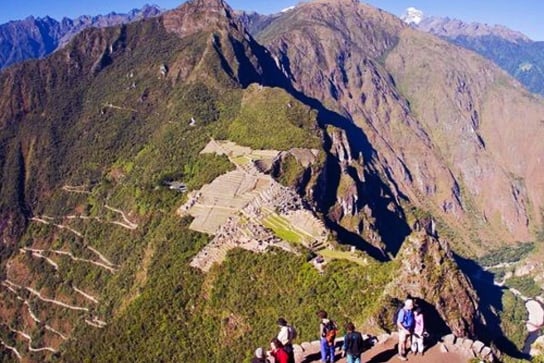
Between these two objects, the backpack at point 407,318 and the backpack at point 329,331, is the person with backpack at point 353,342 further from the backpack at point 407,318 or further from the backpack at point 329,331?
the backpack at point 407,318

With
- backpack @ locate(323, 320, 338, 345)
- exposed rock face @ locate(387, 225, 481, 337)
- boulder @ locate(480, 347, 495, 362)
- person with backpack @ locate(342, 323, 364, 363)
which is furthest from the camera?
exposed rock face @ locate(387, 225, 481, 337)

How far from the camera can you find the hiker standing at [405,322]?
123 ft

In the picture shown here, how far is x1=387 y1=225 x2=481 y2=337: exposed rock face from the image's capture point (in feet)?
228

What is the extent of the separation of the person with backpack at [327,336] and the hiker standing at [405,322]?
422 centimetres

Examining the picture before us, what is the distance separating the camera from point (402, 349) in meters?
40.5

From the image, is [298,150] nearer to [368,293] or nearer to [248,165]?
[248,165]

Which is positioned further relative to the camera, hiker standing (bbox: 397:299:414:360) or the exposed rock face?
the exposed rock face

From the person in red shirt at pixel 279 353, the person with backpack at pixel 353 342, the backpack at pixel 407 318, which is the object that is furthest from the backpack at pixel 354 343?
the person in red shirt at pixel 279 353

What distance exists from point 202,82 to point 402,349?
164 meters

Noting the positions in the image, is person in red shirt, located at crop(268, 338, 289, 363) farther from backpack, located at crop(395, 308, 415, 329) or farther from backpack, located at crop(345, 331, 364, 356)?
backpack, located at crop(395, 308, 415, 329)

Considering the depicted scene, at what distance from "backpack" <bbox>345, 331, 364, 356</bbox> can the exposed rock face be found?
34494 millimetres

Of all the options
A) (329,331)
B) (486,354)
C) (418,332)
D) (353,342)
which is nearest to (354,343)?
(353,342)

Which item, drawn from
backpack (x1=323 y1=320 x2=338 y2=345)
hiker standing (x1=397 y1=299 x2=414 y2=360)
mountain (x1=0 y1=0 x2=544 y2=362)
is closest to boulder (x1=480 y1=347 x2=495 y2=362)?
hiker standing (x1=397 y1=299 x2=414 y2=360)

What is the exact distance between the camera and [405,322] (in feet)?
127
